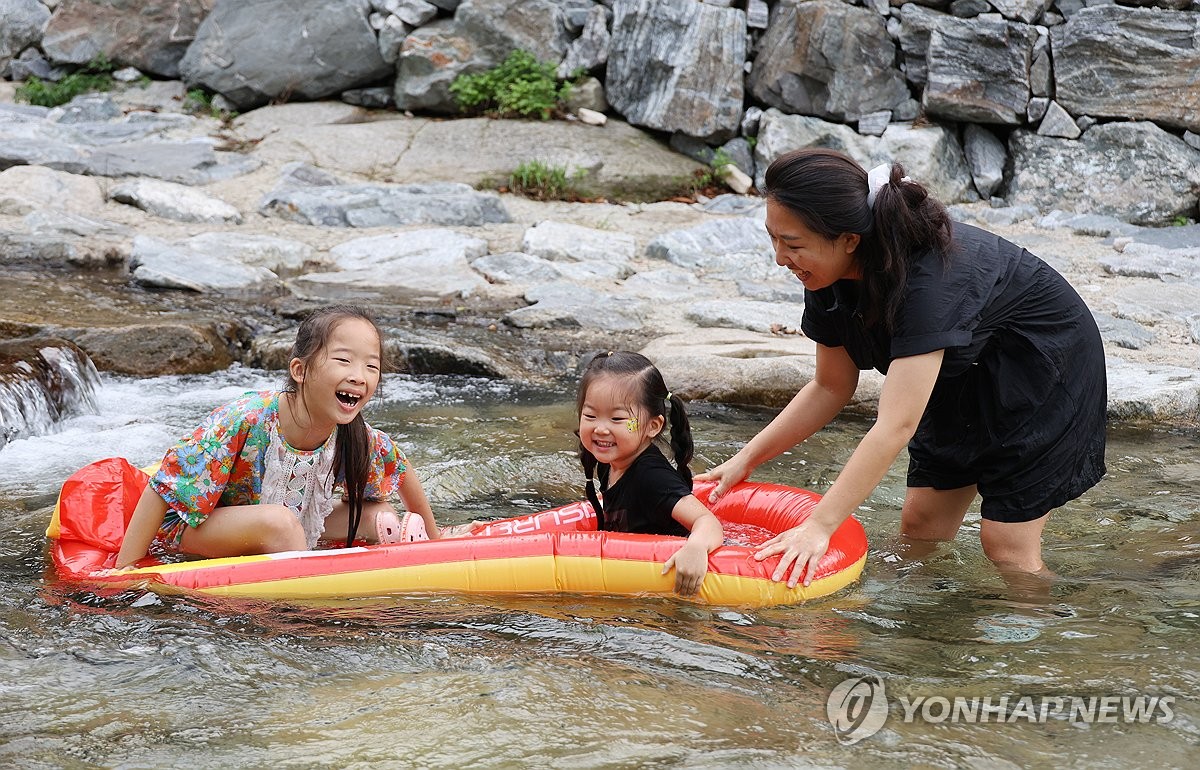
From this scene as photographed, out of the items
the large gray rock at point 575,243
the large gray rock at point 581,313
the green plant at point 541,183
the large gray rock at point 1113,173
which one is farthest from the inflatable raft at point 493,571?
the large gray rock at point 1113,173

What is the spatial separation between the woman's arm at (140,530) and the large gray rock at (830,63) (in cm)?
875

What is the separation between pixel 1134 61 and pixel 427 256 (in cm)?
664

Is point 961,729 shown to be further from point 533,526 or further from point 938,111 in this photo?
point 938,111

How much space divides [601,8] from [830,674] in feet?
32.1

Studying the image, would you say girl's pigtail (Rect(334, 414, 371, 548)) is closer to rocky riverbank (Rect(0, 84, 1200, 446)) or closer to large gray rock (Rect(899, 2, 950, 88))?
rocky riverbank (Rect(0, 84, 1200, 446))

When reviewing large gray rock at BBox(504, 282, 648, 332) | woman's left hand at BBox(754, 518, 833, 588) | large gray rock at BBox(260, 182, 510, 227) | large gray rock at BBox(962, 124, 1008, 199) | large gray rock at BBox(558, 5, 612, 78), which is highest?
large gray rock at BBox(558, 5, 612, 78)

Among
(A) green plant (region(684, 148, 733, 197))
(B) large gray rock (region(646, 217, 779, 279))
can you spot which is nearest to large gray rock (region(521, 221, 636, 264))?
(B) large gray rock (region(646, 217, 779, 279))

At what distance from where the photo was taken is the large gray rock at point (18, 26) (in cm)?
1241

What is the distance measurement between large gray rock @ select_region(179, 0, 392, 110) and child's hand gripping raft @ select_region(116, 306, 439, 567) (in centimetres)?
871

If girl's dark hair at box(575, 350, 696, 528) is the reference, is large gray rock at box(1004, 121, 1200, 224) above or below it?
above

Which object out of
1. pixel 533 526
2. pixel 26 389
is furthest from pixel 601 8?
pixel 533 526

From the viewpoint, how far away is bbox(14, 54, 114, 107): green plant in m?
12.0

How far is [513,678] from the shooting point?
2871 mm

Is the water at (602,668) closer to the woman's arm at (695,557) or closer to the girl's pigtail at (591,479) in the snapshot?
the woman's arm at (695,557)
